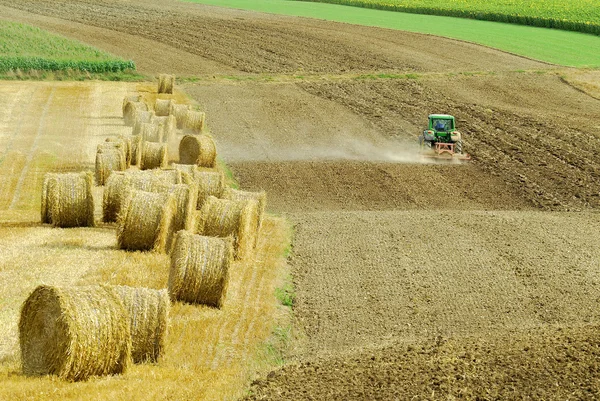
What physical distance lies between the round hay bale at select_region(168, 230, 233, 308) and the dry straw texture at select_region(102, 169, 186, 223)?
4228mm

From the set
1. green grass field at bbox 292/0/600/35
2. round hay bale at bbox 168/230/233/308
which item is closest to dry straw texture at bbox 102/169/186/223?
round hay bale at bbox 168/230/233/308

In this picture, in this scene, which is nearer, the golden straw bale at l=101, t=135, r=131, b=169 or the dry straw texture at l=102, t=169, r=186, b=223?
Result: the dry straw texture at l=102, t=169, r=186, b=223

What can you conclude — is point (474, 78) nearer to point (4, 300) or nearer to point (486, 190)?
point (486, 190)

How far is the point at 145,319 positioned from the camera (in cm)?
1390

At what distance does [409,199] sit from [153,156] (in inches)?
281

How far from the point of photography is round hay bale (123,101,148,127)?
3472 centimetres

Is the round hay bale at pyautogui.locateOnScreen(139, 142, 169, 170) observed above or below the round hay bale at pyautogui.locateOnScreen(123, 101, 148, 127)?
above

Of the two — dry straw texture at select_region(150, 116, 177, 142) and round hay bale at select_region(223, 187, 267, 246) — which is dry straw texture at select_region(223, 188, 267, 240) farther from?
dry straw texture at select_region(150, 116, 177, 142)

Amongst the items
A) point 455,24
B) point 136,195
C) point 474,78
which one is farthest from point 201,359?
point 455,24

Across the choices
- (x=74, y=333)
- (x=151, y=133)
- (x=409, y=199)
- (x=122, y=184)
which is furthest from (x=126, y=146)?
(x=74, y=333)

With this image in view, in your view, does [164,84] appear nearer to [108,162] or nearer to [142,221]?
[108,162]

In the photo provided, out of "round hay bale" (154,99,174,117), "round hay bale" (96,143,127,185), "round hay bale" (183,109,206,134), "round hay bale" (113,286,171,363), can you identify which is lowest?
"round hay bale" (183,109,206,134)

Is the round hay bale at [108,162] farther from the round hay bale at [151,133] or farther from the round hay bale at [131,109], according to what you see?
the round hay bale at [131,109]

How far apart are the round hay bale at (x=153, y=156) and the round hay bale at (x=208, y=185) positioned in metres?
4.12
